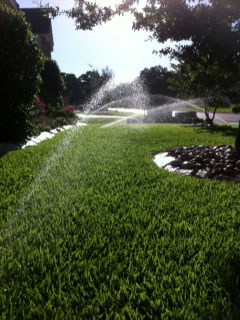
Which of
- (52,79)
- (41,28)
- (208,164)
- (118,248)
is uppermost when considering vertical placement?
(41,28)

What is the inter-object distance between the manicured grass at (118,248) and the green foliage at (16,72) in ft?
12.8

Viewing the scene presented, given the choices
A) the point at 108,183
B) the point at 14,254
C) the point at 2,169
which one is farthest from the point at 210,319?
the point at 2,169

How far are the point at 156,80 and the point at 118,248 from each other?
60.3 metres

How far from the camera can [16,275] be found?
6.93 feet

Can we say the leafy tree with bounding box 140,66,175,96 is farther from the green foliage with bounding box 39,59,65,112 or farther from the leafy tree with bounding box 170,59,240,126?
the leafy tree with bounding box 170,59,240,126

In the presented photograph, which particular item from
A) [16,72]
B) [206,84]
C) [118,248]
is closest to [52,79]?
[206,84]

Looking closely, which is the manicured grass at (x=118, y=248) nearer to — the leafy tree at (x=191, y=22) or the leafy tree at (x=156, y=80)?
the leafy tree at (x=191, y=22)

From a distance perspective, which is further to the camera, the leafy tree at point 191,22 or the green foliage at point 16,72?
the green foliage at point 16,72

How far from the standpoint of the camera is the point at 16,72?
767cm

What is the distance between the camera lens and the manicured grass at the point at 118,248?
1.84 metres

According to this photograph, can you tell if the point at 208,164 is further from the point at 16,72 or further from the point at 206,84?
the point at 206,84

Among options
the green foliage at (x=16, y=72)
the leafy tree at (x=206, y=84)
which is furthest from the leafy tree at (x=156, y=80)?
the green foliage at (x=16, y=72)

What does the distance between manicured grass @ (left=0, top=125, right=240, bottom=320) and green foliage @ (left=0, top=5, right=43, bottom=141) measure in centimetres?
390

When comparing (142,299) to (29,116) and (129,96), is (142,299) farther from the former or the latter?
(129,96)
